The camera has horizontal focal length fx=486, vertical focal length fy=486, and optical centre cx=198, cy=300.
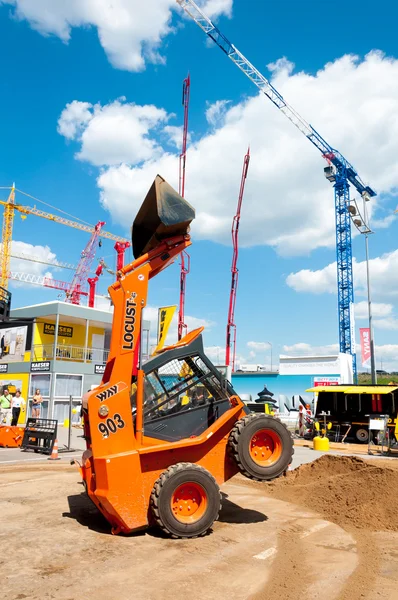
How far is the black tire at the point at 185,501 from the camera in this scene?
6066 mm

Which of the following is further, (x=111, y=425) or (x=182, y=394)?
(x=182, y=394)

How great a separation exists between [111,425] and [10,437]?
38.5 ft

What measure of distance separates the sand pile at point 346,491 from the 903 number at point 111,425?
12.5 feet

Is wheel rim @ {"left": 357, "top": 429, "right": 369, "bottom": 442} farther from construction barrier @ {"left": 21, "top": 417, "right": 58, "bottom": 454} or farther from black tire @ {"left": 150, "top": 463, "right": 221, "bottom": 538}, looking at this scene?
black tire @ {"left": 150, "top": 463, "right": 221, "bottom": 538}

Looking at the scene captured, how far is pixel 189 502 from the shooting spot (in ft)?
20.9

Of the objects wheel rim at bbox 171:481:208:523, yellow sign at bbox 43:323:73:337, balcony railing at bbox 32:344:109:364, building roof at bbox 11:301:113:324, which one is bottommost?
wheel rim at bbox 171:481:208:523

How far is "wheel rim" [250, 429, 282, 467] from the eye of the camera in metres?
6.70

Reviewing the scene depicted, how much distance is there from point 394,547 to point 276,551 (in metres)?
1.65

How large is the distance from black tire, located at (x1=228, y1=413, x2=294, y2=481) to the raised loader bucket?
9.49 ft

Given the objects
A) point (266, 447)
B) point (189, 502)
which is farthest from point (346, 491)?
point (189, 502)

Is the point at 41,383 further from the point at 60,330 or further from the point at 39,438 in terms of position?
the point at 39,438

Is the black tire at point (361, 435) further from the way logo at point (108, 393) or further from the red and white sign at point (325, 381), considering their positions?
the way logo at point (108, 393)

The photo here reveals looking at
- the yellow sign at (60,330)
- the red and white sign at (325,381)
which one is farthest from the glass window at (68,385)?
the red and white sign at (325,381)

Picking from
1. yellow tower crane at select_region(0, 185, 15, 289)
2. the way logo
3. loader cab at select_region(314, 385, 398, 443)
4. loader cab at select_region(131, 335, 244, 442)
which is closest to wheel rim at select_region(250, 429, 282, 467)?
loader cab at select_region(131, 335, 244, 442)
